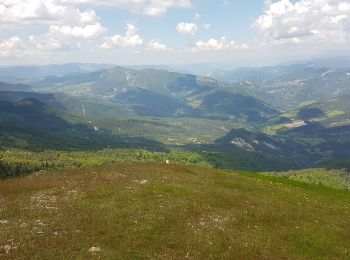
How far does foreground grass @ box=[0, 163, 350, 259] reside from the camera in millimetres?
32463

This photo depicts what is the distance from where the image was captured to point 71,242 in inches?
1264

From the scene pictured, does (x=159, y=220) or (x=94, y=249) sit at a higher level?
(x=94, y=249)

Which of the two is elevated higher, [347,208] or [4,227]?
[4,227]

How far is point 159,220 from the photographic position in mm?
39844

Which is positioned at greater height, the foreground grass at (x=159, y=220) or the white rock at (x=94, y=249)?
the white rock at (x=94, y=249)

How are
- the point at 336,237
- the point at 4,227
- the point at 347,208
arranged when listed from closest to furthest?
the point at 4,227
the point at 336,237
the point at 347,208

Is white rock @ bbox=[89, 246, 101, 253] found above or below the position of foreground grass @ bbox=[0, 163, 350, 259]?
above

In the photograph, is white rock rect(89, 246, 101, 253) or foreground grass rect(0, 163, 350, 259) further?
foreground grass rect(0, 163, 350, 259)

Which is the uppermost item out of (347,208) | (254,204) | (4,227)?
(4,227)

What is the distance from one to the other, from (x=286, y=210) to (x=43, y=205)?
2700cm

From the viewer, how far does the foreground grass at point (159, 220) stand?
32.5m

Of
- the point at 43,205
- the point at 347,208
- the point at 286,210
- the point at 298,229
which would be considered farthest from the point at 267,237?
the point at 347,208

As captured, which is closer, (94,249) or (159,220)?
(94,249)

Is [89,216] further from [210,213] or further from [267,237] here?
[267,237]
